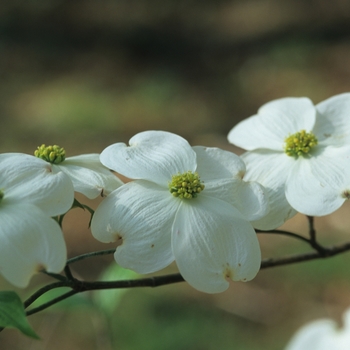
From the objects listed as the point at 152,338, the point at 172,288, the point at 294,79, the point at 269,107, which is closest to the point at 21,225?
the point at 269,107

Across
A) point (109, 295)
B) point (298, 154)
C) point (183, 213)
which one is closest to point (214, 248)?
point (183, 213)

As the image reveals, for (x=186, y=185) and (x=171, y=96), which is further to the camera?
(x=171, y=96)

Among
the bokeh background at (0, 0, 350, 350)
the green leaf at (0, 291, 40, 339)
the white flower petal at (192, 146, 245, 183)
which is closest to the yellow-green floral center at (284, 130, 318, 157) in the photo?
the white flower petal at (192, 146, 245, 183)

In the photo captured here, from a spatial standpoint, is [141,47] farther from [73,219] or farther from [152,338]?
[152,338]

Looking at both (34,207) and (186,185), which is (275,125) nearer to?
(186,185)

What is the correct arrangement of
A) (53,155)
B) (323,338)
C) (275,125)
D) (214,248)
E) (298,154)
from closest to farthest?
(214,248) → (53,155) → (298,154) → (275,125) → (323,338)
